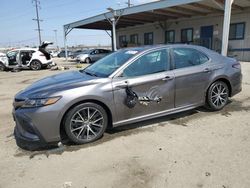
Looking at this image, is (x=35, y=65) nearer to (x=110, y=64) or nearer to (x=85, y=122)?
(x=110, y=64)

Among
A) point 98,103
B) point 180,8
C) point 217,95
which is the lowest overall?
point 217,95

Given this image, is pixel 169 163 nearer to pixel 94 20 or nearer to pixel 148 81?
pixel 148 81

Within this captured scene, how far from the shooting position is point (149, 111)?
430cm

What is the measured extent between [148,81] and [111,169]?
1.73 m

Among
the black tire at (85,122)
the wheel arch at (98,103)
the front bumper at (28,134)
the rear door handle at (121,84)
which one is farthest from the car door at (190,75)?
the front bumper at (28,134)

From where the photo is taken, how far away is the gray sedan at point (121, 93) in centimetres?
358

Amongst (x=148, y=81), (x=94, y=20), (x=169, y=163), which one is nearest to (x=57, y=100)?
(x=148, y=81)

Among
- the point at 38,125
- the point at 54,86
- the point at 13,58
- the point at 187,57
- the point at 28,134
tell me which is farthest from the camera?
the point at 13,58

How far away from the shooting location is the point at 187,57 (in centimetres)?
478

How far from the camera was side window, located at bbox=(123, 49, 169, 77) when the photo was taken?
4168mm

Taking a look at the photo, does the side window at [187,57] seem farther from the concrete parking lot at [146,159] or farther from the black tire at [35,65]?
the black tire at [35,65]

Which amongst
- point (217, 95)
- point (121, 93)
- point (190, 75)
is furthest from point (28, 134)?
point (217, 95)

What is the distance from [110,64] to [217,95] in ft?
8.00

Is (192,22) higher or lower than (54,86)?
higher
